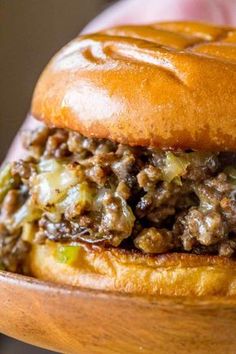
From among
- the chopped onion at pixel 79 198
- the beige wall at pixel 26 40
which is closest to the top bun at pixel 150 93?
the chopped onion at pixel 79 198

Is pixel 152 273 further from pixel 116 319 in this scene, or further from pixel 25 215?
pixel 25 215

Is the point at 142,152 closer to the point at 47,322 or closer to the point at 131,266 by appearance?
the point at 131,266

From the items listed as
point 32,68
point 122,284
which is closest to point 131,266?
point 122,284

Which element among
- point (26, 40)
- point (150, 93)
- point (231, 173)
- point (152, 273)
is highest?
point (150, 93)

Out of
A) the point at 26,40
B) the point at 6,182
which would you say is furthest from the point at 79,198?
the point at 26,40

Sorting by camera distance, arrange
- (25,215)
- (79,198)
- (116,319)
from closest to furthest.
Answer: (116,319), (79,198), (25,215)
